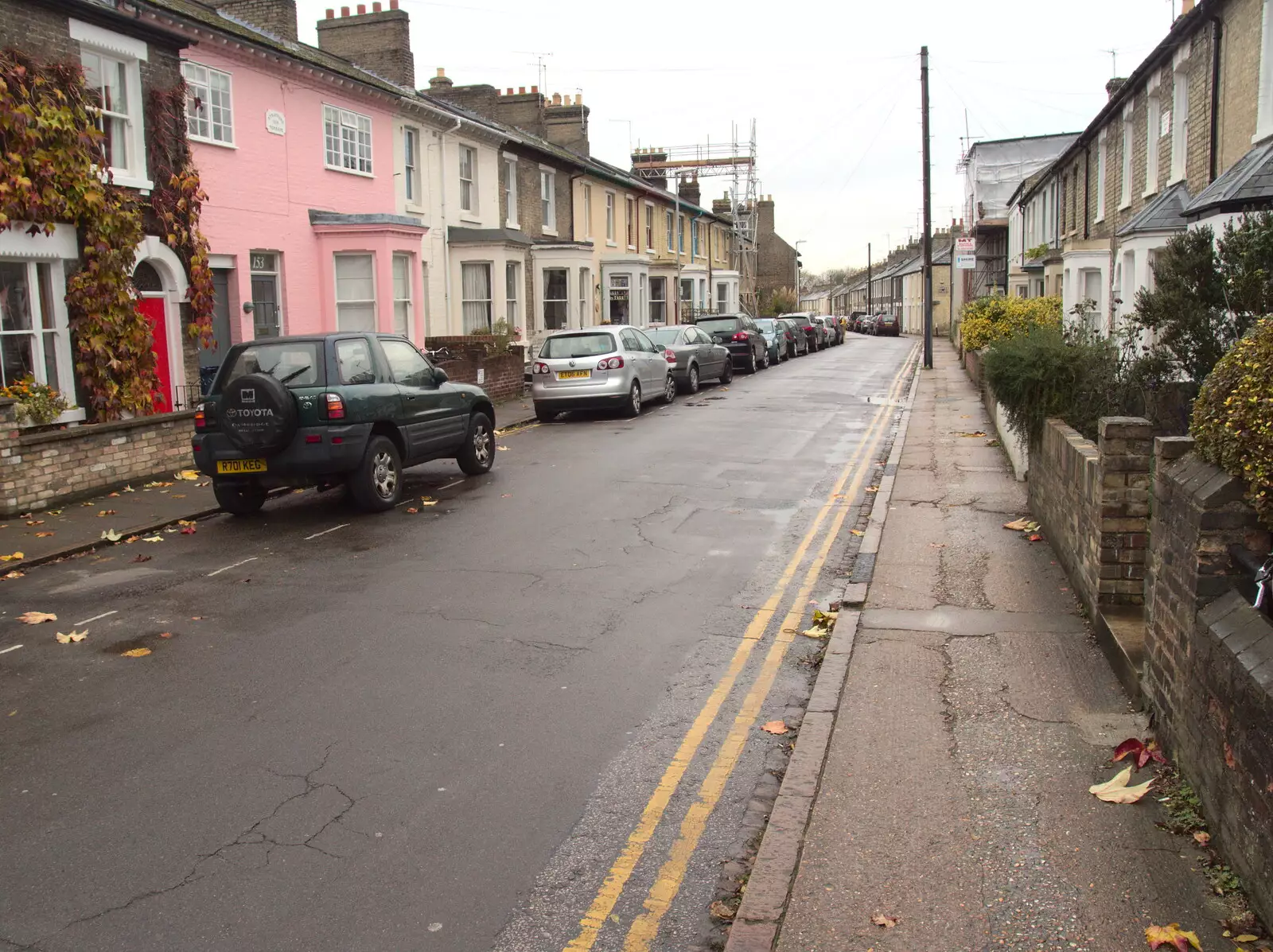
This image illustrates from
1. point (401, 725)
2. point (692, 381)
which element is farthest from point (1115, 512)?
point (692, 381)

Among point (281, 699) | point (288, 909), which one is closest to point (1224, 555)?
point (288, 909)

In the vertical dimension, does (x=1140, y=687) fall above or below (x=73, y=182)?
below

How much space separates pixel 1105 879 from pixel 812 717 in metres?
1.83

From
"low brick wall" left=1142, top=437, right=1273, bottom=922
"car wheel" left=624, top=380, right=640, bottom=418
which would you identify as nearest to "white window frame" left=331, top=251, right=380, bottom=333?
"car wheel" left=624, top=380, right=640, bottom=418

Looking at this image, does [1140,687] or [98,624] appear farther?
[98,624]

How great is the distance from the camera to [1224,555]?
4410mm

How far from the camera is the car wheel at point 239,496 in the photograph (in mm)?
11086

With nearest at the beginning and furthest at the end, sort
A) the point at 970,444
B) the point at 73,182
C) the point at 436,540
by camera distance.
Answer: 1. the point at 436,540
2. the point at 73,182
3. the point at 970,444

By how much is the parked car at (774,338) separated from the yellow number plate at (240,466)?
26.9 meters

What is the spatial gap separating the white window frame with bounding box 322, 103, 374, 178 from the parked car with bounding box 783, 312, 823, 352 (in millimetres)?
24247

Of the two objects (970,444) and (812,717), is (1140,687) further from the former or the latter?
(970,444)

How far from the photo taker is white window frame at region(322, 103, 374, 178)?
2061 centimetres

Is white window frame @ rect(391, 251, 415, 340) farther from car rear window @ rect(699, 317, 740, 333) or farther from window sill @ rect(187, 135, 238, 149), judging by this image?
car rear window @ rect(699, 317, 740, 333)

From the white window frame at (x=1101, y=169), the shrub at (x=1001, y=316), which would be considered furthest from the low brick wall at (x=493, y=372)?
the white window frame at (x=1101, y=169)
